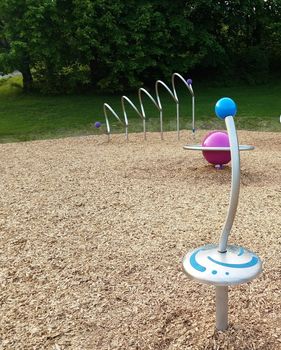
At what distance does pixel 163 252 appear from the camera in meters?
3.70

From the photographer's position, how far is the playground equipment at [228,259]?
194cm

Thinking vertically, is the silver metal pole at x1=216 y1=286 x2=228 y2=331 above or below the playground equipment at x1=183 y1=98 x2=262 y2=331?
below

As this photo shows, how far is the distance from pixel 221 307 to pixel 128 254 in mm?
1447

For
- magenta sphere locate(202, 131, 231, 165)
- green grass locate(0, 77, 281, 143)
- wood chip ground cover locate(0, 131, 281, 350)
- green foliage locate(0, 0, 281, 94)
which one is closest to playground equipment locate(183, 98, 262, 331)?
wood chip ground cover locate(0, 131, 281, 350)

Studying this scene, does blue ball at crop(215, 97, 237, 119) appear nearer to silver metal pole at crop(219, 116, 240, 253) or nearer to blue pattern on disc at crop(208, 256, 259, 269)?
silver metal pole at crop(219, 116, 240, 253)

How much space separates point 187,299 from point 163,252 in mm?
768

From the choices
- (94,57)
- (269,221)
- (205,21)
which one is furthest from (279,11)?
(269,221)

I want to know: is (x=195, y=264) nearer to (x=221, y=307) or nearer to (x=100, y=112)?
(x=221, y=307)

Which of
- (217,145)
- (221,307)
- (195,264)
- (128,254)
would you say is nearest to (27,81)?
(217,145)

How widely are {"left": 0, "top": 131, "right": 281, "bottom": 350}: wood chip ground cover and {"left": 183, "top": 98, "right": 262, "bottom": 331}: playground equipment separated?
25.0 inches

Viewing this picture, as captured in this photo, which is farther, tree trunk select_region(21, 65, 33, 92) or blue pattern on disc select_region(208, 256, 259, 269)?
tree trunk select_region(21, 65, 33, 92)

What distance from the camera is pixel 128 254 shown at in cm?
368

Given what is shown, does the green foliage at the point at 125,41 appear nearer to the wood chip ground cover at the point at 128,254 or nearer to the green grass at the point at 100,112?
the green grass at the point at 100,112

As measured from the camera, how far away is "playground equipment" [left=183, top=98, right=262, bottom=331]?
6.35 feet
